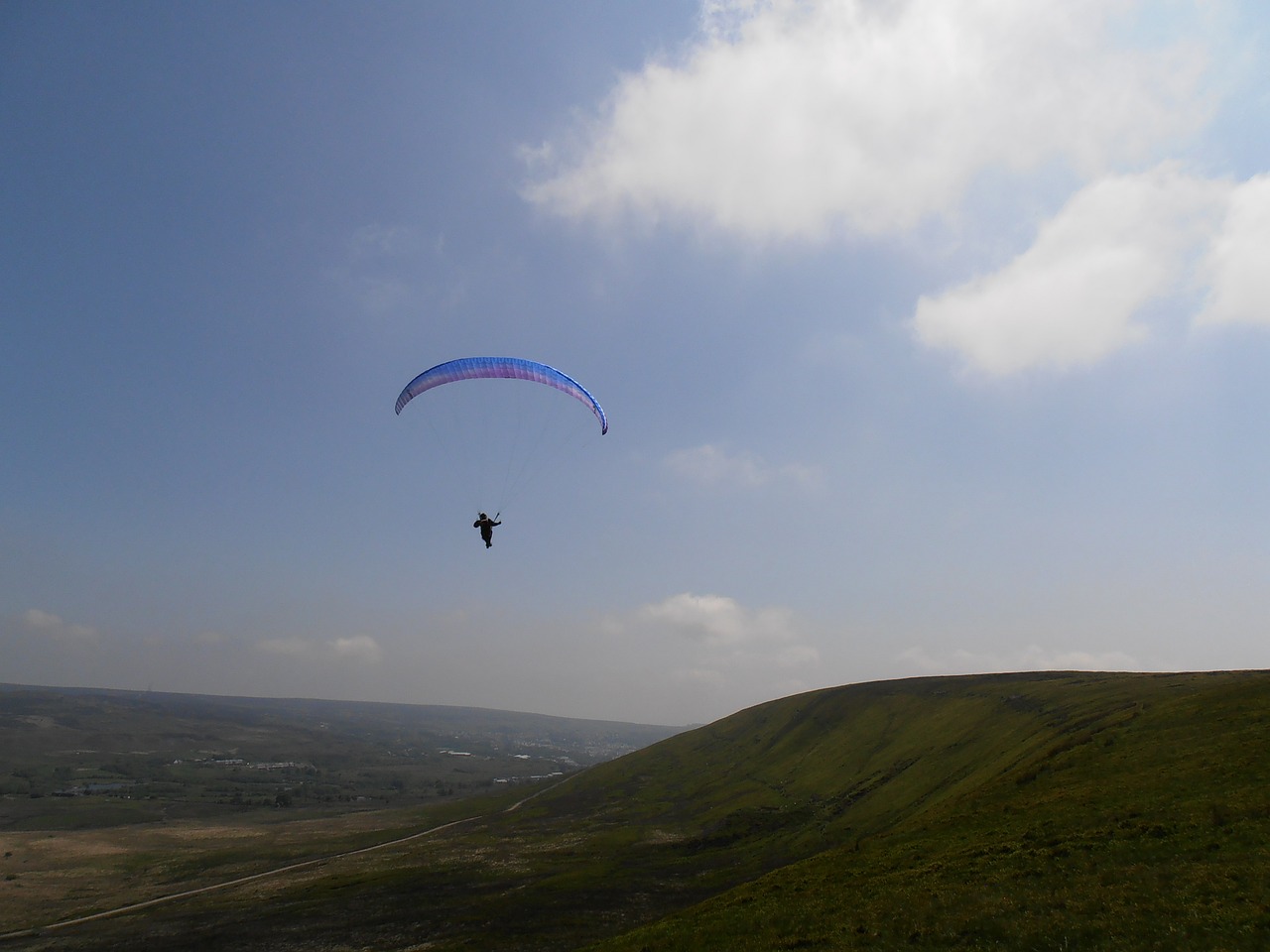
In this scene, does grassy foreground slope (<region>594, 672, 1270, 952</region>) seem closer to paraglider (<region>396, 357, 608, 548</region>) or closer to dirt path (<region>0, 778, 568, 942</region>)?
paraglider (<region>396, 357, 608, 548</region>)

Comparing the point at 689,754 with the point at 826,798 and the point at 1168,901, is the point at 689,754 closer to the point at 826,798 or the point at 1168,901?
the point at 826,798

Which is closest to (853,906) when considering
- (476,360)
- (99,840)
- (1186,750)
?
(1186,750)

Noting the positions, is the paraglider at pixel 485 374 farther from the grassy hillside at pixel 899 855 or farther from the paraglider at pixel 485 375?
the grassy hillside at pixel 899 855

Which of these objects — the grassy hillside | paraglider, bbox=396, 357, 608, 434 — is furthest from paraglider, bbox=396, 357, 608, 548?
the grassy hillside

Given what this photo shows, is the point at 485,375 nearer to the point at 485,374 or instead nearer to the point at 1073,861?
the point at 485,374

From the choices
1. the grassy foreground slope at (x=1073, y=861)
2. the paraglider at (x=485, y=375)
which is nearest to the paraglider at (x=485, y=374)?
the paraglider at (x=485, y=375)

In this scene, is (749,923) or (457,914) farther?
(457,914)
